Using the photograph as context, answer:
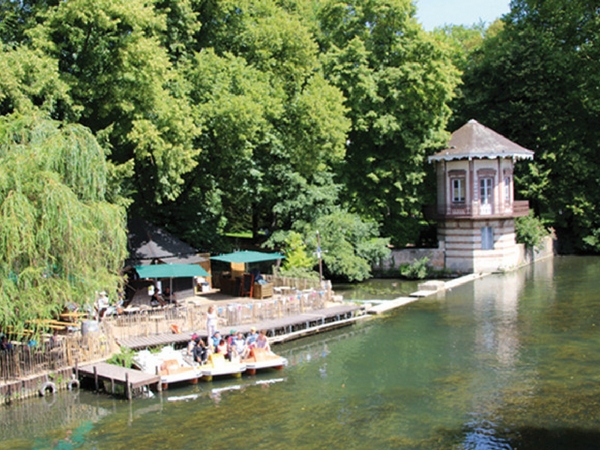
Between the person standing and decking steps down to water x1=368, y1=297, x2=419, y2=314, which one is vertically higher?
the person standing

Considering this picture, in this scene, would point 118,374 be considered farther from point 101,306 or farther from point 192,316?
point 101,306

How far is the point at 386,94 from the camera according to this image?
44969 mm

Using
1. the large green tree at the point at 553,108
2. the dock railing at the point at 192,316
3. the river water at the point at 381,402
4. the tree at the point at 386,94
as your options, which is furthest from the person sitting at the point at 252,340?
the large green tree at the point at 553,108

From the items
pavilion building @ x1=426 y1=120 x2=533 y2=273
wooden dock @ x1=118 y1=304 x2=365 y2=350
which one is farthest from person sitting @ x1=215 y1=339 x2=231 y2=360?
pavilion building @ x1=426 y1=120 x2=533 y2=273

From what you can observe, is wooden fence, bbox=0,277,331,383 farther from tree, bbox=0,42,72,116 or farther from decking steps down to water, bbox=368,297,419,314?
tree, bbox=0,42,72,116

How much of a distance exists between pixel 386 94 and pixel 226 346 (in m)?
26.1

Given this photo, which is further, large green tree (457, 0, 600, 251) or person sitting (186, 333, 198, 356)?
large green tree (457, 0, 600, 251)

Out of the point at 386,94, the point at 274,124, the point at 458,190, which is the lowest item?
the point at 458,190

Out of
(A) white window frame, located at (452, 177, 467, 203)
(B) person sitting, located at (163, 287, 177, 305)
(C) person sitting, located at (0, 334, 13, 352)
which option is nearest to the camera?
(C) person sitting, located at (0, 334, 13, 352)

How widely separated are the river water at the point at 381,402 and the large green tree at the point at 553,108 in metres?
25.5

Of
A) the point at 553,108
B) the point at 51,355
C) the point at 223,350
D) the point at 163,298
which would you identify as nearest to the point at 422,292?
the point at 163,298

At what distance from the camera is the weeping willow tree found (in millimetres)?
18828

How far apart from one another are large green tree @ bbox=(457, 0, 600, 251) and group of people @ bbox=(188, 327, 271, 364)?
3429 cm

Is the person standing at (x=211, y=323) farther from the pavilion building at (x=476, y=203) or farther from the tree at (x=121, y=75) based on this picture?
the pavilion building at (x=476, y=203)
